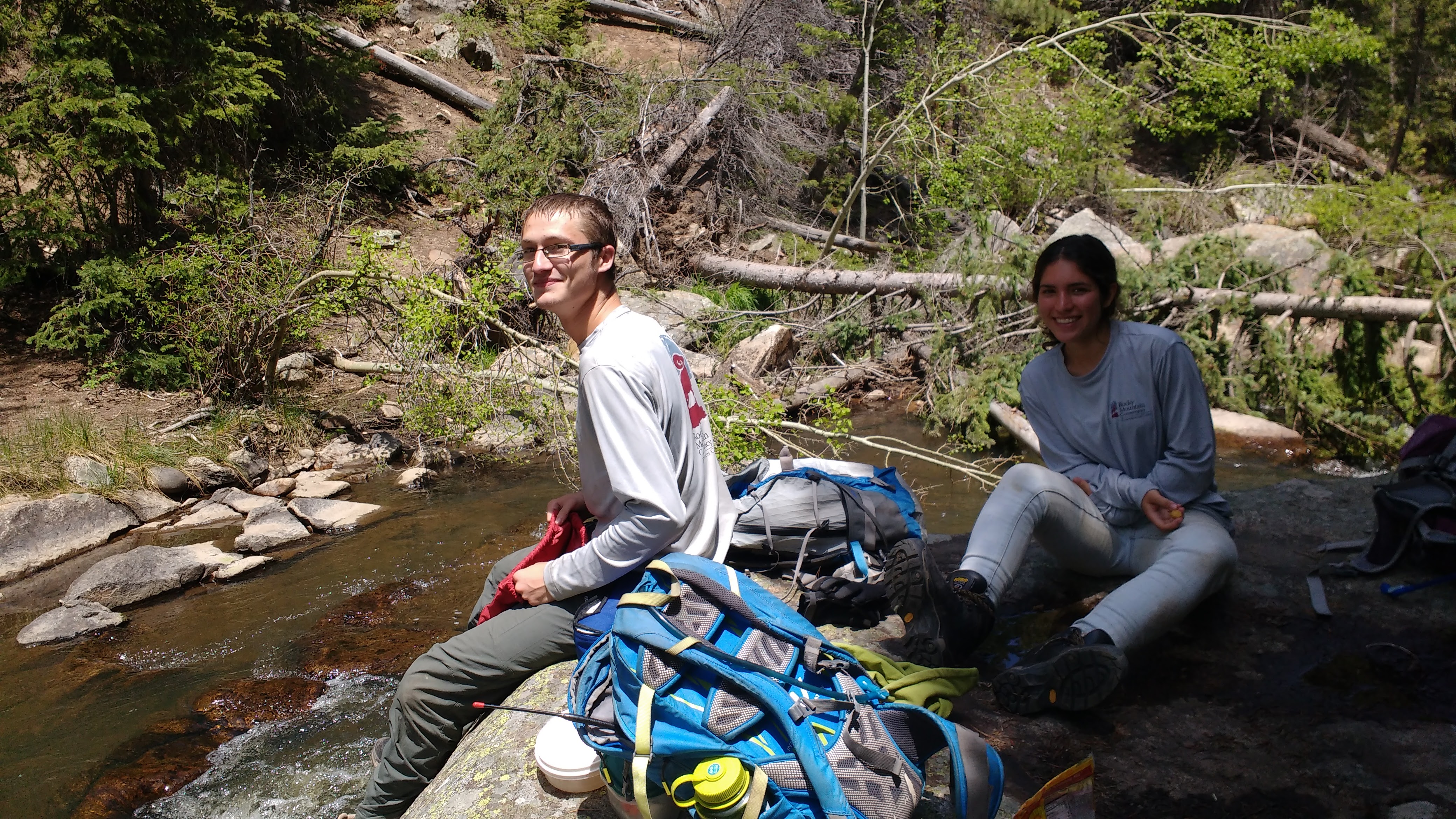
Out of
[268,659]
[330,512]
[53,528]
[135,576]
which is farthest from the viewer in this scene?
[330,512]

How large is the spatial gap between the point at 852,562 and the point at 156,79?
9394 millimetres

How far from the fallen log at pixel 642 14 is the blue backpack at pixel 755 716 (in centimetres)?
1585

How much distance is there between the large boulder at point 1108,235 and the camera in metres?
8.67

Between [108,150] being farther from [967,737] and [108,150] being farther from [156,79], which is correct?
[967,737]

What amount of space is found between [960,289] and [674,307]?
350 centimetres

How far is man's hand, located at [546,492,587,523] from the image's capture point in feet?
8.68

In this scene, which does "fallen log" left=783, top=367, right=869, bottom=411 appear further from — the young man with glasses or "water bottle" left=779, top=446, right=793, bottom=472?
the young man with glasses

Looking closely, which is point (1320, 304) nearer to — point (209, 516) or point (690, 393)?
point (690, 393)

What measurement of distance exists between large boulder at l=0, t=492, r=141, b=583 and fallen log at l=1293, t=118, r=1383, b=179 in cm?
1736

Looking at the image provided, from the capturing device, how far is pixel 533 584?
8.02 ft

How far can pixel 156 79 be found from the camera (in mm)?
9180

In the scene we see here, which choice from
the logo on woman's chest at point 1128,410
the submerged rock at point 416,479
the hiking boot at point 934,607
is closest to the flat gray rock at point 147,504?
the submerged rock at point 416,479

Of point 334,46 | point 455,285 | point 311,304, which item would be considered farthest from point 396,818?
point 334,46

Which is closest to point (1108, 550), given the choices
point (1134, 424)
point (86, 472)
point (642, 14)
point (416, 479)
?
point (1134, 424)
